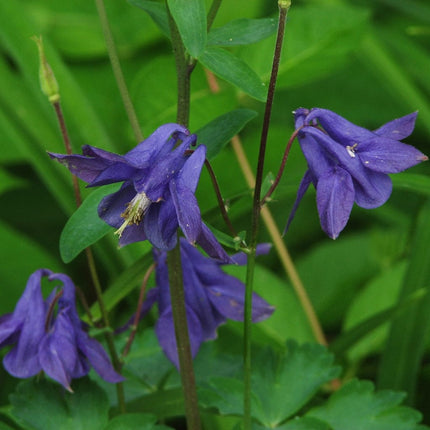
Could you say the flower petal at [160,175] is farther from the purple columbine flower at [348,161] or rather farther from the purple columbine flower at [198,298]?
the purple columbine flower at [198,298]

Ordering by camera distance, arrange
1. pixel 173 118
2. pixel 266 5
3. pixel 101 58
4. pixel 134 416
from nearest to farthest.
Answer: pixel 134 416
pixel 173 118
pixel 101 58
pixel 266 5

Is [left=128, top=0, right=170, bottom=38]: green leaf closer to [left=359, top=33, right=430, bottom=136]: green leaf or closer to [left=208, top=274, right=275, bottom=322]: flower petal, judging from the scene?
[left=208, top=274, right=275, bottom=322]: flower petal

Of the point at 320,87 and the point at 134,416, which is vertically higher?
the point at 320,87

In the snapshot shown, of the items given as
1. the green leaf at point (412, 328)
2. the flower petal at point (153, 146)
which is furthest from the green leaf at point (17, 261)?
the flower petal at point (153, 146)

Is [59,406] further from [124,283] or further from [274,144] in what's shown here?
[274,144]

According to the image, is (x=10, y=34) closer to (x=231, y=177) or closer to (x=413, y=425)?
(x=231, y=177)

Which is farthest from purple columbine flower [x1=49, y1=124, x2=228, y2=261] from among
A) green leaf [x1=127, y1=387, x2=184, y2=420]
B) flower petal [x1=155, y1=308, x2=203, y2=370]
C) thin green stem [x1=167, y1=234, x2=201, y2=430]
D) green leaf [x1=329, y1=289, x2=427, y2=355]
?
green leaf [x1=329, y1=289, x2=427, y2=355]

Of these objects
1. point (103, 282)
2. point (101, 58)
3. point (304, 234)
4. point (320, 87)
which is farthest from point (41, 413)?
point (320, 87)
